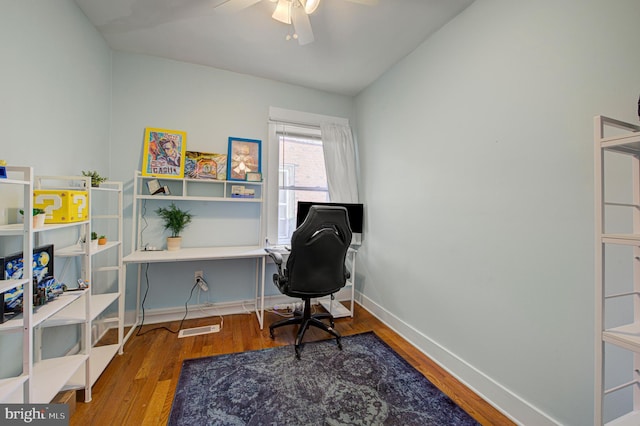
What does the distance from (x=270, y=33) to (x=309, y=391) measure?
269 cm

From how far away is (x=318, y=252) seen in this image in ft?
6.53

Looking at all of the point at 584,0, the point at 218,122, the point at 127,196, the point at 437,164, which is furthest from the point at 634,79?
the point at 127,196

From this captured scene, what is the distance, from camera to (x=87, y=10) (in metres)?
1.83

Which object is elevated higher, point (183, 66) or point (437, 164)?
point (183, 66)

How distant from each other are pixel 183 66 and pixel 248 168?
119cm

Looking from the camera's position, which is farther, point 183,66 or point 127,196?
point 183,66

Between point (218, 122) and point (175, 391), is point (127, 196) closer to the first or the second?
point (218, 122)

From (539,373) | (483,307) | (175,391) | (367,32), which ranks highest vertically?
(367,32)

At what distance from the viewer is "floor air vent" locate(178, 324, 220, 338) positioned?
88.0 inches

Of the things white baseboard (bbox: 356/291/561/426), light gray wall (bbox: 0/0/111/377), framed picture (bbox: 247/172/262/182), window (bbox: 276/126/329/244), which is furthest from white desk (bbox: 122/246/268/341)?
white baseboard (bbox: 356/291/561/426)

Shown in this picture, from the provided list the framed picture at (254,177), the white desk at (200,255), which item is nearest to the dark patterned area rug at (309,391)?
the white desk at (200,255)

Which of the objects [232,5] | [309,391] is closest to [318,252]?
[309,391]

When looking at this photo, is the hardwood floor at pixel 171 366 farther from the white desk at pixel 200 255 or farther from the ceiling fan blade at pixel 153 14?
the ceiling fan blade at pixel 153 14

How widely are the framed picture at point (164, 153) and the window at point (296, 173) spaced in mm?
1007
